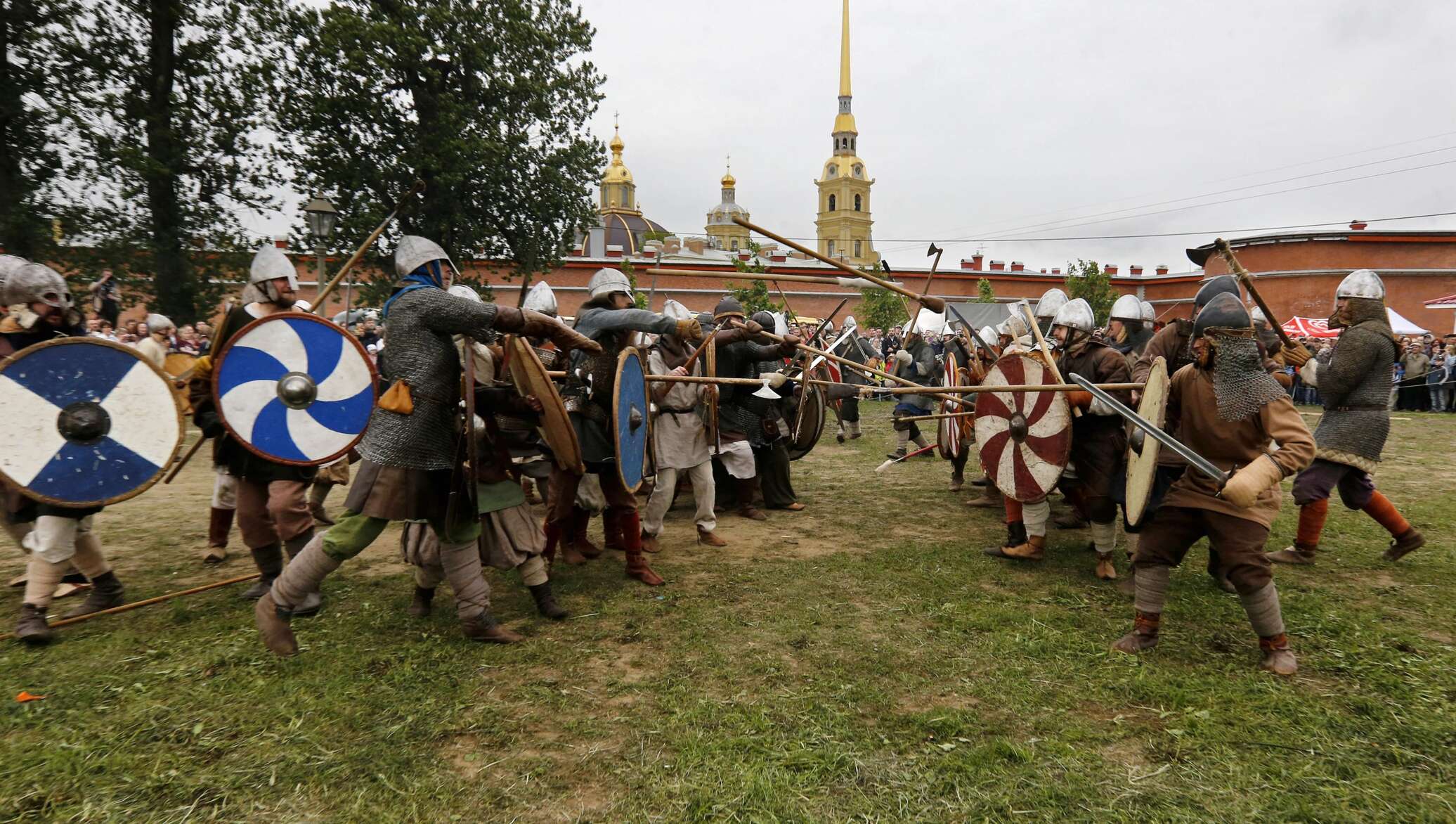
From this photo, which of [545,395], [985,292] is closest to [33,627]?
[545,395]

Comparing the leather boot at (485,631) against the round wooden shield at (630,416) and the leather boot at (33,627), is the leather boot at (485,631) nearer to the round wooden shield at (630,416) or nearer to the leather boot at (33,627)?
the round wooden shield at (630,416)

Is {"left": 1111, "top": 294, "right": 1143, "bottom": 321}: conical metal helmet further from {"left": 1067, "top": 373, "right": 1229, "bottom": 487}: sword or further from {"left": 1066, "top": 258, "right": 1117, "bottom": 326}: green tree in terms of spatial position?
{"left": 1066, "top": 258, "right": 1117, "bottom": 326}: green tree

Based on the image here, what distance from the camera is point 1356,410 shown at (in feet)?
14.9

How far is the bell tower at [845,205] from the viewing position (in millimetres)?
77562

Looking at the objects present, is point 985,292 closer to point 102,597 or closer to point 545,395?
point 545,395

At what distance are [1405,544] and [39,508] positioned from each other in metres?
7.36

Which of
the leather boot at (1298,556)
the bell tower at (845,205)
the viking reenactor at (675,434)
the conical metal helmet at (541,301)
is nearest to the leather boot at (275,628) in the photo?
the viking reenactor at (675,434)

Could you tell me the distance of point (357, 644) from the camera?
11.2 ft

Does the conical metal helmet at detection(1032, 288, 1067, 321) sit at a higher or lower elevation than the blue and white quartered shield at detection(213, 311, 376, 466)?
higher

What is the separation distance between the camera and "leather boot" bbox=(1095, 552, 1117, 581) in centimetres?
446

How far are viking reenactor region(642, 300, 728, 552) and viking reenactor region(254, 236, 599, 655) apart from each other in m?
1.55

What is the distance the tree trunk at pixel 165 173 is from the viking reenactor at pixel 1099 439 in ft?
38.2

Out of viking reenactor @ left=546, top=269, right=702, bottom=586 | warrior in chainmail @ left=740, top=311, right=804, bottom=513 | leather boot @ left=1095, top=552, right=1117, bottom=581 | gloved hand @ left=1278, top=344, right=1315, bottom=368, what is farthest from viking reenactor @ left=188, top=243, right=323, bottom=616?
gloved hand @ left=1278, top=344, right=1315, bottom=368

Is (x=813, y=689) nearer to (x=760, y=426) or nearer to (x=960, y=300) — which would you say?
(x=760, y=426)
